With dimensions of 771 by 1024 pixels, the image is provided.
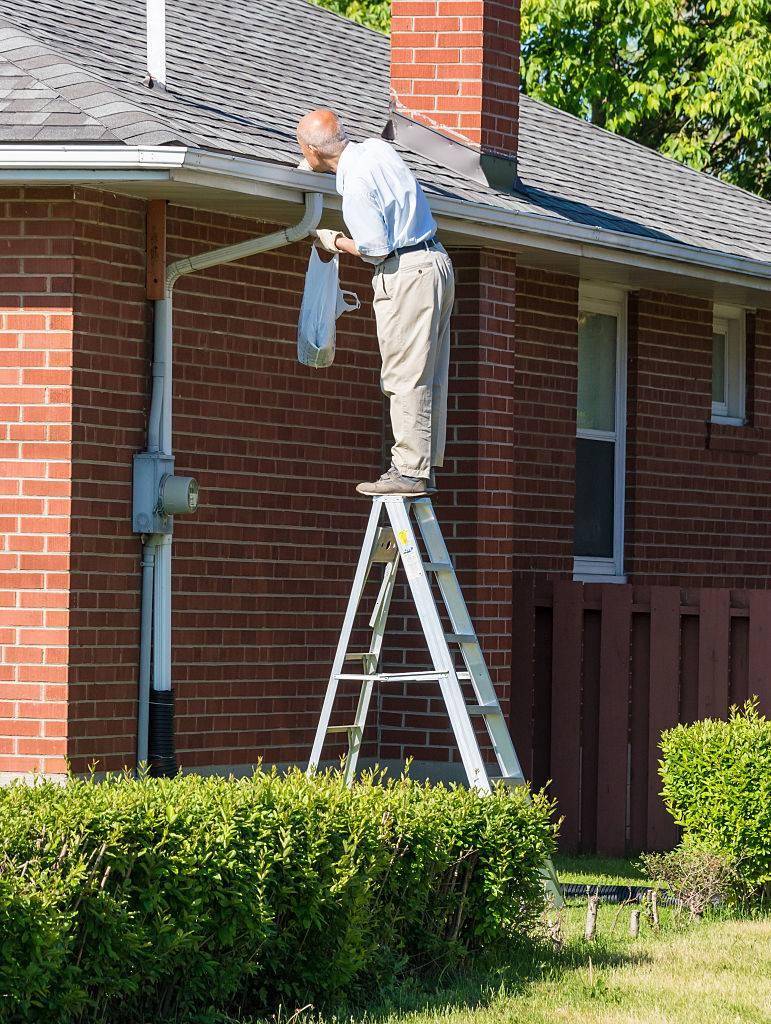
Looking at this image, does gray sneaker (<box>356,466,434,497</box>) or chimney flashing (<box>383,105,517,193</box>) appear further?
chimney flashing (<box>383,105,517,193</box>)

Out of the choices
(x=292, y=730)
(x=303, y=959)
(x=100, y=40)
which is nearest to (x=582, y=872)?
(x=292, y=730)

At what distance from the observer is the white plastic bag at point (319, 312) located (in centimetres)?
884

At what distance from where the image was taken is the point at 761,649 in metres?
10.7

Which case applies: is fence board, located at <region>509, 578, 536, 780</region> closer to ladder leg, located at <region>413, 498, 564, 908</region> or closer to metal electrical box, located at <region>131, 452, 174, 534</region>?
ladder leg, located at <region>413, 498, 564, 908</region>

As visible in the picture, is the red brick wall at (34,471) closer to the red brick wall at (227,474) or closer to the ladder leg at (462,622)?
the red brick wall at (227,474)

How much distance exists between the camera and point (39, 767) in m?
8.29

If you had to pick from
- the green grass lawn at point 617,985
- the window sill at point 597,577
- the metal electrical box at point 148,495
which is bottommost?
the green grass lawn at point 617,985

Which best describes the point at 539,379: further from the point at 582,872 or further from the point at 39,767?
the point at 39,767

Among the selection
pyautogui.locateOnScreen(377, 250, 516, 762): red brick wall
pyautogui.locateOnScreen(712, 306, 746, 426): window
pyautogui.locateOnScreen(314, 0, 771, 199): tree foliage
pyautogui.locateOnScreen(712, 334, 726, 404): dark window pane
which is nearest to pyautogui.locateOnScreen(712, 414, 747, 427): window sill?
pyautogui.locateOnScreen(712, 306, 746, 426): window

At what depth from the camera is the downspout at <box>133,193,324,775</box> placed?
867 cm

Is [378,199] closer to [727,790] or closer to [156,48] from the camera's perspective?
[156,48]

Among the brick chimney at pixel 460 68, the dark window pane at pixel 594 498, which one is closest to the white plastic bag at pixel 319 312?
the brick chimney at pixel 460 68

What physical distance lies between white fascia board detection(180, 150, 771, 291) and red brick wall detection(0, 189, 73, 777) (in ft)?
2.65

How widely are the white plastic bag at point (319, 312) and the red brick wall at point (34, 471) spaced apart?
1.17 m
